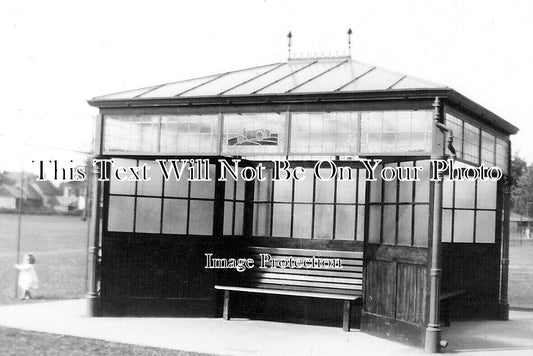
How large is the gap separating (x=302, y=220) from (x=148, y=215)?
9.34 feet

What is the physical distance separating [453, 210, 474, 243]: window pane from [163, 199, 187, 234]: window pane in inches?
205

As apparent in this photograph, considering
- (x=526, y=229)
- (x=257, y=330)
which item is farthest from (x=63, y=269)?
(x=526, y=229)

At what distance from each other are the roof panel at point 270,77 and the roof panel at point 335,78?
799mm

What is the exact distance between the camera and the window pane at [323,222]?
12.1m

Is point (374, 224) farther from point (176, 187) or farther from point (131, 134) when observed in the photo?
point (131, 134)

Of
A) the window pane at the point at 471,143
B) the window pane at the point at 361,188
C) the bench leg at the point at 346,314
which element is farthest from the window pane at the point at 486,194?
the bench leg at the point at 346,314

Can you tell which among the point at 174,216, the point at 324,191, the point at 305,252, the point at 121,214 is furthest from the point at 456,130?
the point at 121,214

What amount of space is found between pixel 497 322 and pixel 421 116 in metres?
5.36

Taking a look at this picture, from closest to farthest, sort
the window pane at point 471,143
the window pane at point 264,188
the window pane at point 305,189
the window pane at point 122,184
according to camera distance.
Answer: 1. the window pane at point 471,143
2. the window pane at point 122,184
3. the window pane at point 305,189
4. the window pane at point 264,188

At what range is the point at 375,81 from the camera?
10.6 meters

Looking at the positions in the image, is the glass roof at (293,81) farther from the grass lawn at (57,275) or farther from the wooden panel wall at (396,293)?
the grass lawn at (57,275)

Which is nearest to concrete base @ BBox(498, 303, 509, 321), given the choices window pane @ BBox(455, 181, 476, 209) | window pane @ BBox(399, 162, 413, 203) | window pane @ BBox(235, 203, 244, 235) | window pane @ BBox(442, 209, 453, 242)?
window pane @ BBox(442, 209, 453, 242)

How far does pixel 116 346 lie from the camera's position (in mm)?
8656

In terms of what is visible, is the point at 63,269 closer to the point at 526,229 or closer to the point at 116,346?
the point at 116,346
